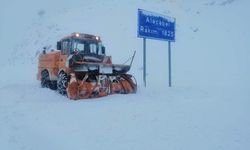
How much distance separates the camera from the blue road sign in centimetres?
1652

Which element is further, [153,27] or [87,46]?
[153,27]

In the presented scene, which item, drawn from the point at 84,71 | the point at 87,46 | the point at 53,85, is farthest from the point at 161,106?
the point at 53,85

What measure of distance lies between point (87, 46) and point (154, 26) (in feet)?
14.7

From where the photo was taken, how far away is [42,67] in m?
16.2

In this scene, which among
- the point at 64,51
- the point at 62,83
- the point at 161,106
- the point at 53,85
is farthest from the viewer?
the point at 53,85

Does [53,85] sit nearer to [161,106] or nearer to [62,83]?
[62,83]

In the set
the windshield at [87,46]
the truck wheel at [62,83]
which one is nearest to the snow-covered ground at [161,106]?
the truck wheel at [62,83]

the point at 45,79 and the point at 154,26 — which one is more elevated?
the point at 154,26

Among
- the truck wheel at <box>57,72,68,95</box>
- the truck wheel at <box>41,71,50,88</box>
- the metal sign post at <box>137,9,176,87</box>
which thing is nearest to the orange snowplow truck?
the truck wheel at <box>57,72,68,95</box>

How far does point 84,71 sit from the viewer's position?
482 inches

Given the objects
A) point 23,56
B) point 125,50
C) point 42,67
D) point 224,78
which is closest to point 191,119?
point 42,67

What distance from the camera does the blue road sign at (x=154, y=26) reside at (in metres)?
16.5

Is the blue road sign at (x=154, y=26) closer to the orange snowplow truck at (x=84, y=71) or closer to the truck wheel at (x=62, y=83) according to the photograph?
the orange snowplow truck at (x=84, y=71)

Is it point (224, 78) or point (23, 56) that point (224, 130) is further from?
point (23, 56)
